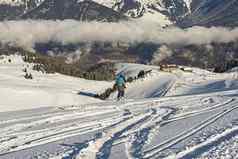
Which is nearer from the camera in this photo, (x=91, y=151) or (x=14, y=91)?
(x=91, y=151)

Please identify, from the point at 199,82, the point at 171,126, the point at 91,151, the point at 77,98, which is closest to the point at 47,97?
the point at 77,98

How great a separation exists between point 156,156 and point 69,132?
6.89 m

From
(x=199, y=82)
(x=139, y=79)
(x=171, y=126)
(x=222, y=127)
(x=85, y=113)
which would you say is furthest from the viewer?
(x=139, y=79)

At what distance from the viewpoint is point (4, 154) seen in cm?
1648

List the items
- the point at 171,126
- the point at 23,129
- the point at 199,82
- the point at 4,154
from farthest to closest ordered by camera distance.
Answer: the point at 199,82 → the point at 23,129 → the point at 171,126 → the point at 4,154

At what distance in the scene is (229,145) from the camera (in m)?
14.9

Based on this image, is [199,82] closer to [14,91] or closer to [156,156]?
[14,91]

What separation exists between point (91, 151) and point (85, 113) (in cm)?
1276

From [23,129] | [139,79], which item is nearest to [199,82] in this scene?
[139,79]

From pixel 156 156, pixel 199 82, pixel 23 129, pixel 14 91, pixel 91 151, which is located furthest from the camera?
pixel 199 82

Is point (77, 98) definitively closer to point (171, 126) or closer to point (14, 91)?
point (14, 91)

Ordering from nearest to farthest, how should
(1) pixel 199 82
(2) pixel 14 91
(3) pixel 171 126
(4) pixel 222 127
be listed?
(4) pixel 222 127 < (3) pixel 171 126 < (2) pixel 14 91 < (1) pixel 199 82

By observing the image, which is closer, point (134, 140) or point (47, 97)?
point (134, 140)

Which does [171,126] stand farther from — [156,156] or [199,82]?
[199,82]
